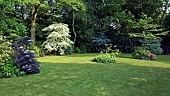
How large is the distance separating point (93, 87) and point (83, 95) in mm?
814

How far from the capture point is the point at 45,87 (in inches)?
260

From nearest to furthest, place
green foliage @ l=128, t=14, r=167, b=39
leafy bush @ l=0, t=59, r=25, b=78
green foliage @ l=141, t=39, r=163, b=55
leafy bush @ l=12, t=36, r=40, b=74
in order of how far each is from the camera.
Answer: leafy bush @ l=0, t=59, r=25, b=78 → leafy bush @ l=12, t=36, r=40, b=74 → green foliage @ l=128, t=14, r=167, b=39 → green foliage @ l=141, t=39, r=163, b=55

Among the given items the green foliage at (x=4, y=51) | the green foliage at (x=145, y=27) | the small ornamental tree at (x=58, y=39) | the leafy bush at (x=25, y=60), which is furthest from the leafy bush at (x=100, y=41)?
the green foliage at (x=4, y=51)

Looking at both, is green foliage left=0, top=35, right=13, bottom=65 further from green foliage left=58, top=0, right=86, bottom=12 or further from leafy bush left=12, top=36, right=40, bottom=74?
green foliage left=58, top=0, right=86, bottom=12

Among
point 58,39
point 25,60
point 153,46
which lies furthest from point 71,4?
point 25,60

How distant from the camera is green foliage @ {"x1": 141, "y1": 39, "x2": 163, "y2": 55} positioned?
21.2 metres

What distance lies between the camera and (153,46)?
69.6 feet

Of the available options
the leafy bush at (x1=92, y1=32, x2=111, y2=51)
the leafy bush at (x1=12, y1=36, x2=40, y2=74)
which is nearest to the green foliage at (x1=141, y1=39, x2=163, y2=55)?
the leafy bush at (x1=92, y1=32, x2=111, y2=51)

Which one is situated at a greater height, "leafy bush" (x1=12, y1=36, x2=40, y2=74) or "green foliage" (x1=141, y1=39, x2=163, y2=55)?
"green foliage" (x1=141, y1=39, x2=163, y2=55)

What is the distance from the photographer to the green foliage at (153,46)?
21188 millimetres

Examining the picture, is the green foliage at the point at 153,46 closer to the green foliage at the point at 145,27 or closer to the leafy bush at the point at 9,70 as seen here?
the green foliage at the point at 145,27

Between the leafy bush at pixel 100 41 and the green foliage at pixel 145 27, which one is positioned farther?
the leafy bush at pixel 100 41

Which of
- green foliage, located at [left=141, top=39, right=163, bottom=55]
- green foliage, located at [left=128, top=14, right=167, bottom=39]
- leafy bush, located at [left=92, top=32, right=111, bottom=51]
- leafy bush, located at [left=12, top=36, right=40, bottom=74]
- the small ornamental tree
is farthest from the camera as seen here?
leafy bush, located at [left=92, top=32, right=111, bottom=51]

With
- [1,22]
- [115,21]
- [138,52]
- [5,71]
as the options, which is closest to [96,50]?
[115,21]
